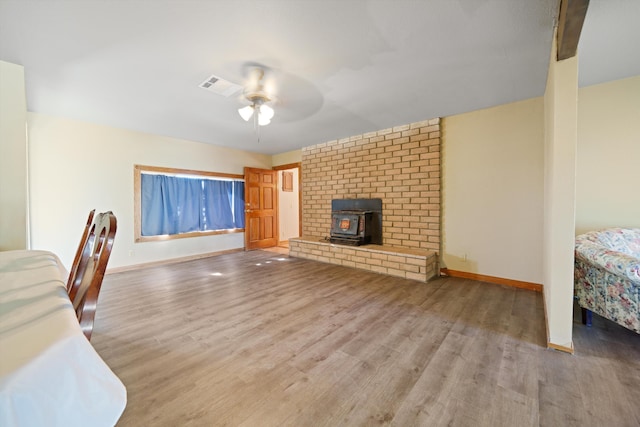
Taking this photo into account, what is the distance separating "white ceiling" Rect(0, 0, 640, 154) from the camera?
67.0 inches

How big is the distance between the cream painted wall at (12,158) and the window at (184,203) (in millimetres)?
2038

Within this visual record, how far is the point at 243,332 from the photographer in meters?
2.16

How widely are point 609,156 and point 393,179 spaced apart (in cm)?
246

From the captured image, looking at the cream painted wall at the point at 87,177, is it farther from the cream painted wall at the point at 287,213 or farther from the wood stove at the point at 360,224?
the wood stove at the point at 360,224

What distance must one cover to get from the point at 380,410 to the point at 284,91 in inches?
116

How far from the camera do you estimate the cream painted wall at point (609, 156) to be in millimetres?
2703

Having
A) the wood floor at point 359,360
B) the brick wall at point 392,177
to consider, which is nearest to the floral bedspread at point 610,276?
the wood floor at point 359,360

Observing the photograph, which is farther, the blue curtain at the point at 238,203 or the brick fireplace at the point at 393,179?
the blue curtain at the point at 238,203

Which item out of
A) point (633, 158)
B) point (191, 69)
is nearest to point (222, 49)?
point (191, 69)

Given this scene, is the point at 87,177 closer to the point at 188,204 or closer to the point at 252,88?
the point at 188,204

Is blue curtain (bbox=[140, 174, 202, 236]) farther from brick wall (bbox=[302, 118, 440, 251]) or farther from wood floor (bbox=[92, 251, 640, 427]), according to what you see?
brick wall (bbox=[302, 118, 440, 251])

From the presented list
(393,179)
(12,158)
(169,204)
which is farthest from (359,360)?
(169,204)

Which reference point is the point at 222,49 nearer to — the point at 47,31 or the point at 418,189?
the point at 47,31

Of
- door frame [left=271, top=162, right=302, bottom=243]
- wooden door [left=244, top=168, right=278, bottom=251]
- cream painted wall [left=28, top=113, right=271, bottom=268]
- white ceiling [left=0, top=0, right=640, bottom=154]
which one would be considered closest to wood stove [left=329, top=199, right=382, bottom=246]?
door frame [left=271, top=162, right=302, bottom=243]
